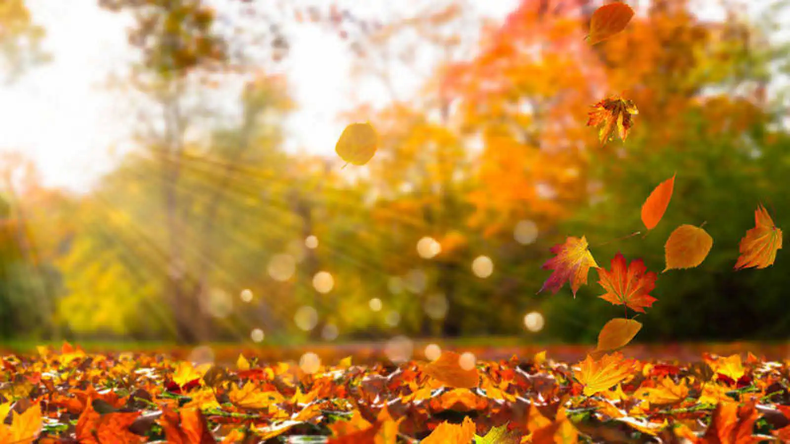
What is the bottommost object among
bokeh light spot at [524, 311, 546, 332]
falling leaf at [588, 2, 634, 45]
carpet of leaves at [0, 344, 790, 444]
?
bokeh light spot at [524, 311, 546, 332]

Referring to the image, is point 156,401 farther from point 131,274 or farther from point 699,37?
point 131,274

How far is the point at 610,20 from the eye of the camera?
0.81m

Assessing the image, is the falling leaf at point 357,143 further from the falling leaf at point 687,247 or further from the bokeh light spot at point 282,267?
the bokeh light spot at point 282,267

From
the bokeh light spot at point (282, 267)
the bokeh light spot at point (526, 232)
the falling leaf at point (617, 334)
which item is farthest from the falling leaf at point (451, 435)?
the bokeh light spot at point (282, 267)

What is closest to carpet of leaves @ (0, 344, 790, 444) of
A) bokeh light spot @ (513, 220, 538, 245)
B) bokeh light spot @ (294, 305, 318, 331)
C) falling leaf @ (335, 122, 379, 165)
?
falling leaf @ (335, 122, 379, 165)

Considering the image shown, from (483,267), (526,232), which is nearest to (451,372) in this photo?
(526,232)

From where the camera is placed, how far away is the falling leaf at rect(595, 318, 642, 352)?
2.36ft

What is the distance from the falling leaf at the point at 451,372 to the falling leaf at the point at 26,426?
0.42 metres

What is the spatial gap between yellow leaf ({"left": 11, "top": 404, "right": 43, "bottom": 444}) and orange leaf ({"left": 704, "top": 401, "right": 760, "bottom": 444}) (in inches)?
27.3

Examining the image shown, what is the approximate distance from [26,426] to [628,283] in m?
0.71

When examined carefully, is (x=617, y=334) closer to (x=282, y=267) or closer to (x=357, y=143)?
(x=357, y=143)

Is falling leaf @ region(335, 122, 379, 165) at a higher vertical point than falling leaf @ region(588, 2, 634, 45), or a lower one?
lower

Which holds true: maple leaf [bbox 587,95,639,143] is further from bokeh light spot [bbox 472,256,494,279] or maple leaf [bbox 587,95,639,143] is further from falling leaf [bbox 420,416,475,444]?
bokeh light spot [bbox 472,256,494,279]

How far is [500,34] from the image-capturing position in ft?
25.3
